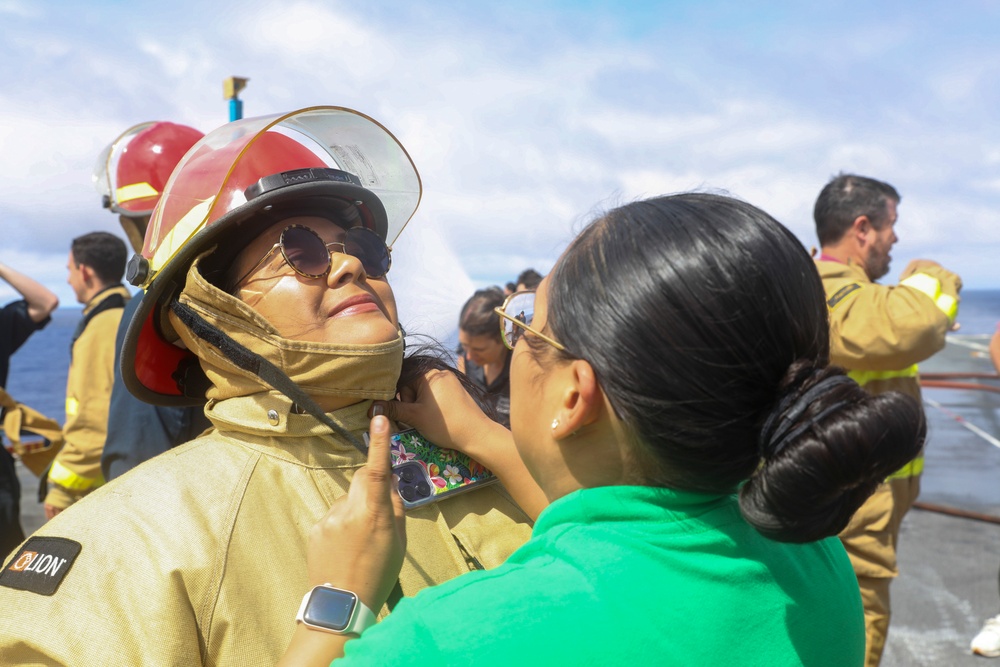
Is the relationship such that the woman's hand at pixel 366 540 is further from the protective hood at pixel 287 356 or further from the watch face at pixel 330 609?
the protective hood at pixel 287 356

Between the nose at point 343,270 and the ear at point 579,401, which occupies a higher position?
the nose at point 343,270

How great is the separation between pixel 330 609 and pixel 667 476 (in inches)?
21.9

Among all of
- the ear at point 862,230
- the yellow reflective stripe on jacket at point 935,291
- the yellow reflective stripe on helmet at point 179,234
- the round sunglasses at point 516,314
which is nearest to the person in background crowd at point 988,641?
the yellow reflective stripe on jacket at point 935,291

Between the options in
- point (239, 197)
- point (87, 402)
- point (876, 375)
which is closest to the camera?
point (239, 197)

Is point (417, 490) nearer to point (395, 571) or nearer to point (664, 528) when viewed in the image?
point (395, 571)

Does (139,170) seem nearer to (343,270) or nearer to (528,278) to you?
Answer: (343,270)

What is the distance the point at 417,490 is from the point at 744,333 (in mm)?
983

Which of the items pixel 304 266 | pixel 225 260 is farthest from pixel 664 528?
pixel 225 260

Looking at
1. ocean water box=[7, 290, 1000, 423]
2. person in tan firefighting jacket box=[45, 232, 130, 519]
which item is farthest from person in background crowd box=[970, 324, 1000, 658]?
ocean water box=[7, 290, 1000, 423]

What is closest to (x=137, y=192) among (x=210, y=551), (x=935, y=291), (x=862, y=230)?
(x=210, y=551)

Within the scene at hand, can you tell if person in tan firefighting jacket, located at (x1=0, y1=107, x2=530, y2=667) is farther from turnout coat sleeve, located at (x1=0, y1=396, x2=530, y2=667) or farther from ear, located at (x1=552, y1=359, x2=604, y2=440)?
ear, located at (x1=552, y1=359, x2=604, y2=440)

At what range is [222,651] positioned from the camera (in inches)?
61.4

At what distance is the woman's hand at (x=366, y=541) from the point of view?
1320mm

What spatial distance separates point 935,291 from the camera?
4.72 m
